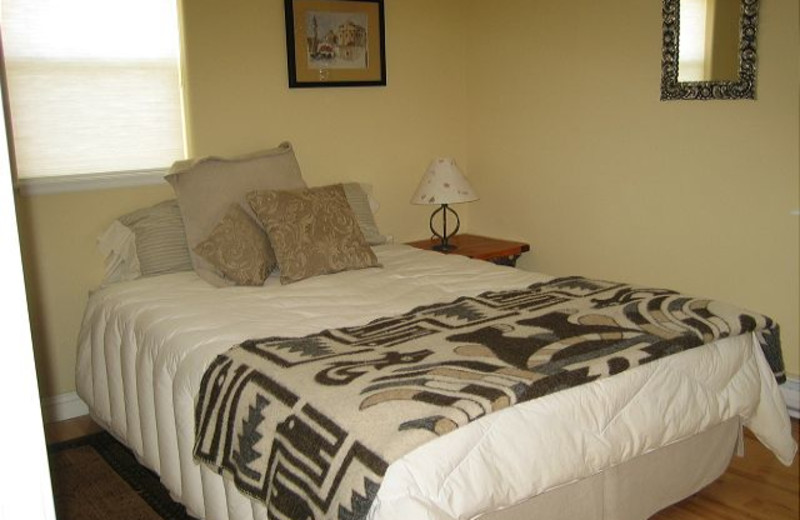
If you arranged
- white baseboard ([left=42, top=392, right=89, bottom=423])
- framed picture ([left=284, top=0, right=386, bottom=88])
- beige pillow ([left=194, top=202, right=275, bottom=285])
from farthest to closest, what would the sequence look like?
framed picture ([left=284, top=0, right=386, bottom=88]) → white baseboard ([left=42, top=392, right=89, bottom=423]) → beige pillow ([left=194, top=202, right=275, bottom=285])

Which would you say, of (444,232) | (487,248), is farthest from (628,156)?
(444,232)

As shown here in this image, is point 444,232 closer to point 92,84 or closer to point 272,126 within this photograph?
point 272,126

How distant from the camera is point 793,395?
3182 millimetres

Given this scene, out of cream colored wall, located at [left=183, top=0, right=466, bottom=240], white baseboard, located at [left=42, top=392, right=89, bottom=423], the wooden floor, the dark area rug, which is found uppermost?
cream colored wall, located at [left=183, top=0, right=466, bottom=240]

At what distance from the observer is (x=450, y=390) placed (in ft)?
6.11

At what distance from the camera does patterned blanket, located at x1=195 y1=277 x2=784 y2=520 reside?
5.68ft

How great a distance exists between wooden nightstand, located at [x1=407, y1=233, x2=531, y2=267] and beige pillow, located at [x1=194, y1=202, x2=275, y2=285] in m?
1.15

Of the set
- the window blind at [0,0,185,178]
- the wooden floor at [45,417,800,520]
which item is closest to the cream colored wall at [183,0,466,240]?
the window blind at [0,0,185,178]

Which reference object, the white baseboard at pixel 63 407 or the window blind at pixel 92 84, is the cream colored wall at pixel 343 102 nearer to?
the window blind at pixel 92 84

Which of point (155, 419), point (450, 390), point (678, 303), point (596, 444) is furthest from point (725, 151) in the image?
point (155, 419)

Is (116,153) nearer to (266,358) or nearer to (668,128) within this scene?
(266,358)

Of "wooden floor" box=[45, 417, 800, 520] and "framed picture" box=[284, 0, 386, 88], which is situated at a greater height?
"framed picture" box=[284, 0, 386, 88]

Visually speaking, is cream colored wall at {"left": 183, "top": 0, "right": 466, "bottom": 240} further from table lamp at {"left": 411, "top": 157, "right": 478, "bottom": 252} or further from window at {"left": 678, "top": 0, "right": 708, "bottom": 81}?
window at {"left": 678, "top": 0, "right": 708, "bottom": 81}

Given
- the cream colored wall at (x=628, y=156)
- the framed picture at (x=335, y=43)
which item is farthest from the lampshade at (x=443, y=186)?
the framed picture at (x=335, y=43)
